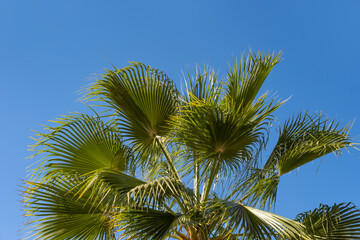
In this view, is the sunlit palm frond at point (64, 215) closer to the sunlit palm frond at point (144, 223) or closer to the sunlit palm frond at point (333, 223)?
the sunlit palm frond at point (144, 223)

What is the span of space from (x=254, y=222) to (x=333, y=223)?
1244mm

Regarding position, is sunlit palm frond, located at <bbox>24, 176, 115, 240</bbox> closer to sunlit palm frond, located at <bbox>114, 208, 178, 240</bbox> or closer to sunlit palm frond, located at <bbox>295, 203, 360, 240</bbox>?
sunlit palm frond, located at <bbox>114, 208, 178, 240</bbox>

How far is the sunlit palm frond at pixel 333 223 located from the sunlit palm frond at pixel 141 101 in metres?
2.00

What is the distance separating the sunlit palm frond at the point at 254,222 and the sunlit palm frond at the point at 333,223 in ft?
2.35

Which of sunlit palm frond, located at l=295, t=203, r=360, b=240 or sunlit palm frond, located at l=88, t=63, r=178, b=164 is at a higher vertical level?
sunlit palm frond, located at l=88, t=63, r=178, b=164

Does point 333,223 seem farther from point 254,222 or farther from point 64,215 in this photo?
point 64,215

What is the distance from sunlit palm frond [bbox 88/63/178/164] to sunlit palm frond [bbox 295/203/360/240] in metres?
2.00

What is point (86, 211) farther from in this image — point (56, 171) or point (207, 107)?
point (207, 107)

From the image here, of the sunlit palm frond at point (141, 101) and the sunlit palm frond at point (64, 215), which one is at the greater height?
the sunlit palm frond at point (141, 101)

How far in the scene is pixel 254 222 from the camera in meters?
4.61

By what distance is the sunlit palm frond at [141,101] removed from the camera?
5809 mm

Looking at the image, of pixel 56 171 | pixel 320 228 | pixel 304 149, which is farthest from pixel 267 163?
pixel 56 171

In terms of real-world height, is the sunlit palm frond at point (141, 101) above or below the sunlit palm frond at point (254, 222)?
above

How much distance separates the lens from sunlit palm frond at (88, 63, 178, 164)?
5.81 m
